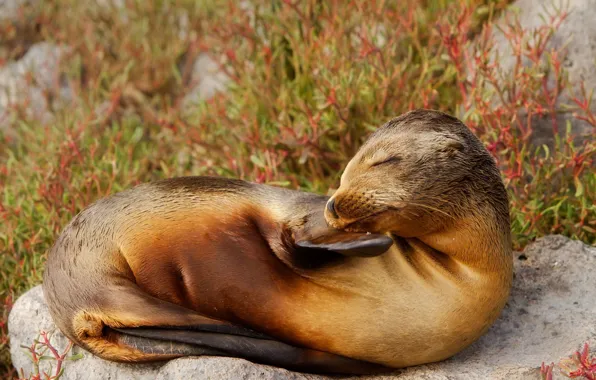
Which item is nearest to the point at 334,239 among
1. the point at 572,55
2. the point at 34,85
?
the point at 572,55

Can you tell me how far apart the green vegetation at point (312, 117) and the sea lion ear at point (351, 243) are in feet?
4.83

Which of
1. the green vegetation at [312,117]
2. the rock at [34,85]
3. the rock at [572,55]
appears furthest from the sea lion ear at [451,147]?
the rock at [34,85]

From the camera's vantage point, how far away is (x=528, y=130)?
446 centimetres

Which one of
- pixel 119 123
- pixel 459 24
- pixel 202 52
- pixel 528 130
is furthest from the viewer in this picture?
pixel 202 52

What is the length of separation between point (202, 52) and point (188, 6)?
553 millimetres

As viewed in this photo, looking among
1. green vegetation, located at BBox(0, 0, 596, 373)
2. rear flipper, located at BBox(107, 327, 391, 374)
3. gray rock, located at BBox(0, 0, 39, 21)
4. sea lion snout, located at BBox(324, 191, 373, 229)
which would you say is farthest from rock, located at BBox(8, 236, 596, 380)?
gray rock, located at BBox(0, 0, 39, 21)

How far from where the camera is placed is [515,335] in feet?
11.9

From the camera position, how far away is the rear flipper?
10.4 ft

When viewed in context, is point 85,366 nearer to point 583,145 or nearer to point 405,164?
point 405,164

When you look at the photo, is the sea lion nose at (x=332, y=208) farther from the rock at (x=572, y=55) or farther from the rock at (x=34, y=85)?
the rock at (x=34, y=85)

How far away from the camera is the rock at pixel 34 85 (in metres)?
6.89

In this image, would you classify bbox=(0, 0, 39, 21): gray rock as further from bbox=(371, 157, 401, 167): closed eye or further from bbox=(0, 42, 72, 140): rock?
bbox=(371, 157, 401, 167): closed eye

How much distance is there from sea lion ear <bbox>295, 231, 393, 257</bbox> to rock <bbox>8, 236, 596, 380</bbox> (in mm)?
490

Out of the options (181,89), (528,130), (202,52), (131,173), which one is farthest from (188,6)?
(528,130)
